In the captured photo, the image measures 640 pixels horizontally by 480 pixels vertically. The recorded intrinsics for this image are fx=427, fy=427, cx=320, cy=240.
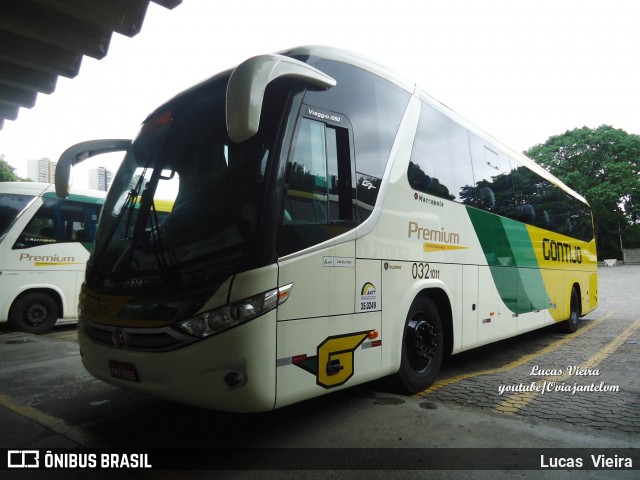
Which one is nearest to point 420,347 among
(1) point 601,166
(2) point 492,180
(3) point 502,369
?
(3) point 502,369

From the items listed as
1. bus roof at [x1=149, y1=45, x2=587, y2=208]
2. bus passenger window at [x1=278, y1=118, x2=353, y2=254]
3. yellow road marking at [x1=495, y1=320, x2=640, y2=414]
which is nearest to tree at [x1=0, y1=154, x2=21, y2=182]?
bus roof at [x1=149, y1=45, x2=587, y2=208]

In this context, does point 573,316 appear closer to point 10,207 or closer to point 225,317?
point 225,317

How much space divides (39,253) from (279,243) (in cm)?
836

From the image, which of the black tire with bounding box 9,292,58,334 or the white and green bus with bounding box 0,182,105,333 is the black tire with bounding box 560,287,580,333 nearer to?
the white and green bus with bounding box 0,182,105,333

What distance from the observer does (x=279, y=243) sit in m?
2.98

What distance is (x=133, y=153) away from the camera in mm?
4023

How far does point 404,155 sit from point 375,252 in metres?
1.21

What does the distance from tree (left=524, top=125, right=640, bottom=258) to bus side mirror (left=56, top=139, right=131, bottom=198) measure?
1840 inches

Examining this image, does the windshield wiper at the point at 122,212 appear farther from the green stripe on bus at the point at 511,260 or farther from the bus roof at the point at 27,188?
the bus roof at the point at 27,188

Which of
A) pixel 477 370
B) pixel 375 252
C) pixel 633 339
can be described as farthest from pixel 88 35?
pixel 633 339

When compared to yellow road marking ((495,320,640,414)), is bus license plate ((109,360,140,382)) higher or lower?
higher

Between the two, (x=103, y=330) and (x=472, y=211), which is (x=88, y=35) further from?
(x=472, y=211)

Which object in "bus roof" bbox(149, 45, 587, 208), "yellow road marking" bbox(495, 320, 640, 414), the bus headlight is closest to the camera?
the bus headlight

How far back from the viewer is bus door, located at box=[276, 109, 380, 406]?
3029 millimetres
